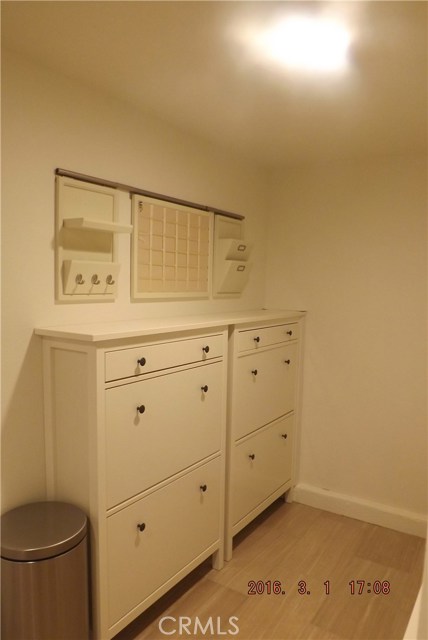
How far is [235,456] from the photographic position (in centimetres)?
231

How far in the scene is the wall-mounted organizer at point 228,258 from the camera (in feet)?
8.57

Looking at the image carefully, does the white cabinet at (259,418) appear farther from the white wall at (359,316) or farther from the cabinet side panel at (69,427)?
the cabinet side panel at (69,427)

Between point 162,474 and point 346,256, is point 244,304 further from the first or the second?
point 162,474

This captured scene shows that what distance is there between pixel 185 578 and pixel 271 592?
0.41m

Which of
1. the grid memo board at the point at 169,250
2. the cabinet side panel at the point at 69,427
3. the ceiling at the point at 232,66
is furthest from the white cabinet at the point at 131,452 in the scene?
the ceiling at the point at 232,66

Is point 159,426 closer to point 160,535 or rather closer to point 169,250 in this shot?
point 160,535

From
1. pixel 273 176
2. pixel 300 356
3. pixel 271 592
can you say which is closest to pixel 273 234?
pixel 273 176

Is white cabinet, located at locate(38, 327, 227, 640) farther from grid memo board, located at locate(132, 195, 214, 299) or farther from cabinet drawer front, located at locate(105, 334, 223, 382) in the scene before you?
grid memo board, located at locate(132, 195, 214, 299)

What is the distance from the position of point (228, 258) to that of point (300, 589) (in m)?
1.73

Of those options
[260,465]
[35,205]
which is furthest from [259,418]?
[35,205]

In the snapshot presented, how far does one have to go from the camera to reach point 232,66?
161cm

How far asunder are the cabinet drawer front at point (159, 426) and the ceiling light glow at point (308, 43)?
4.02 feet

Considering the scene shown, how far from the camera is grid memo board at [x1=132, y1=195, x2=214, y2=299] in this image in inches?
82.7

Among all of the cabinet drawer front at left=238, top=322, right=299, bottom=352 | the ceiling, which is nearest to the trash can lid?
the cabinet drawer front at left=238, top=322, right=299, bottom=352
